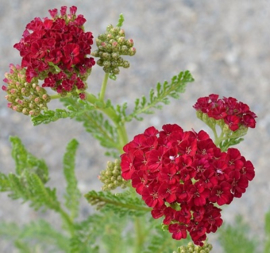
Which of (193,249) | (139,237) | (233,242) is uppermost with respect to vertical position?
(233,242)

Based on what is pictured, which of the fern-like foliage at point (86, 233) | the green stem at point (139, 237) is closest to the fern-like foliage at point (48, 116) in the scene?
the fern-like foliage at point (86, 233)

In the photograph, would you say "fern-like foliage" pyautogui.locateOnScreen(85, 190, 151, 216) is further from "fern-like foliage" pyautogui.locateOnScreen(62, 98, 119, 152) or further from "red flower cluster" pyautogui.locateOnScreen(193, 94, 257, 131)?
"red flower cluster" pyautogui.locateOnScreen(193, 94, 257, 131)

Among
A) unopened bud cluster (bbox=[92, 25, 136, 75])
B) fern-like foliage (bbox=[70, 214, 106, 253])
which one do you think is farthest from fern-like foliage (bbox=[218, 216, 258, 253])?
unopened bud cluster (bbox=[92, 25, 136, 75])

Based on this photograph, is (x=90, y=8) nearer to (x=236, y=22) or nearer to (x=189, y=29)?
(x=189, y=29)

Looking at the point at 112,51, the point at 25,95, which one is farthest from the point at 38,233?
the point at 112,51

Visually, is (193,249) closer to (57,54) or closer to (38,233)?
(57,54)

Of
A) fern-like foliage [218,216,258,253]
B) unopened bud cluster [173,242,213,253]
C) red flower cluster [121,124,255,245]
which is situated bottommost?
unopened bud cluster [173,242,213,253]

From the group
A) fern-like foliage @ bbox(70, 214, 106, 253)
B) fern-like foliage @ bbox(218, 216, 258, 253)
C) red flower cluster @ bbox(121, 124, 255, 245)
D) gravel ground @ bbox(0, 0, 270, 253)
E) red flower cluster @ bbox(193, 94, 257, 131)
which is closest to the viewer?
red flower cluster @ bbox(121, 124, 255, 245)
